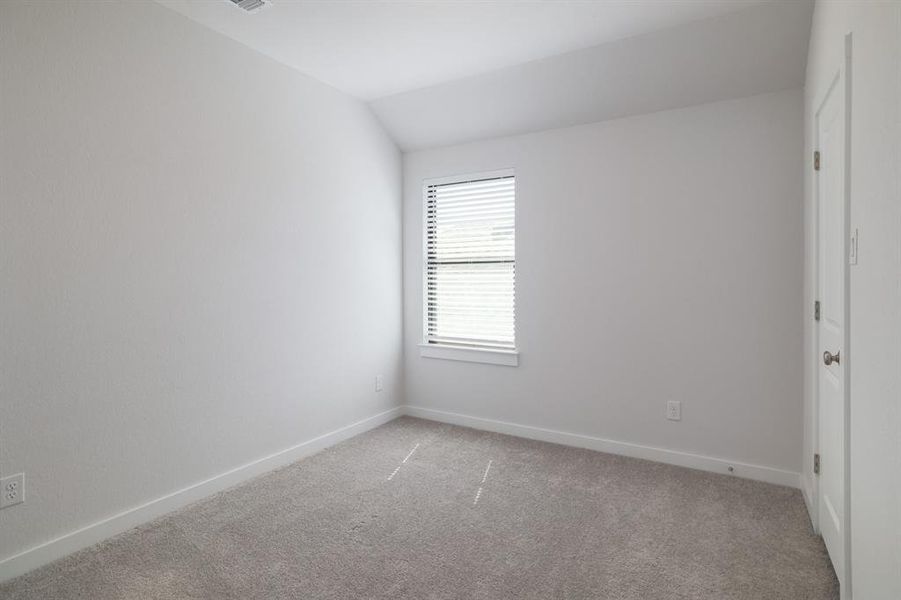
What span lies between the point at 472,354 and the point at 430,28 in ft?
7.69

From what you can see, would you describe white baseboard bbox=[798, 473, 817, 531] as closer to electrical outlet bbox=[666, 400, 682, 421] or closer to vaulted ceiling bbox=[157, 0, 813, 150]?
electrical outlet bbox=[666, 400, 682, 421]

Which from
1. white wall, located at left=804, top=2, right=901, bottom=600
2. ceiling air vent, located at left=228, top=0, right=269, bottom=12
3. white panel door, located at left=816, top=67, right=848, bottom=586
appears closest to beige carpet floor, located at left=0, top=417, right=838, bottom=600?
white panel door, located at left=816, top=67, right=848, bottom=586

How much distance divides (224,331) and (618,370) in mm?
2539

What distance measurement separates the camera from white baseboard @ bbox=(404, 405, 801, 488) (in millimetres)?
2979

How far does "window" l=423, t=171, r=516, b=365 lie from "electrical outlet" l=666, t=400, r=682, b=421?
1136mm

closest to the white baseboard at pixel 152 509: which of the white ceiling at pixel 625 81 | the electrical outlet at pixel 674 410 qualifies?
the electrical outlet at pixel 674 410

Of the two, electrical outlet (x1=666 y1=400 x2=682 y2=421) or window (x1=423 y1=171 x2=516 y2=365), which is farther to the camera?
window (x1=423 y1=171 x2=516 y2=365)

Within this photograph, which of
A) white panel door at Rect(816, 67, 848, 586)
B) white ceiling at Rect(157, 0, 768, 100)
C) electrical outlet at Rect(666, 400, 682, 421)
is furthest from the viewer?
electrical outlet at Rect(666, 400, 682, 421)

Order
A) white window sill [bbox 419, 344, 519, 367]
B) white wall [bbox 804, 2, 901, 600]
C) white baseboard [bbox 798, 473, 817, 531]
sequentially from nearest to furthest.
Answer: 1. white wall [bbox 804, 2, 901, 600]
2. white baseboard [bbox 798, 473, 817, 531]
3. white window sill [bbox 419, 344, 519, 367]

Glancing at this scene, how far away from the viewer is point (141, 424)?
2.52m

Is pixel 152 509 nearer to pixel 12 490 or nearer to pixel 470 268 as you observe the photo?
pixel 12 490

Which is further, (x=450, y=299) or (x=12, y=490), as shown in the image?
(x=450, y=299)

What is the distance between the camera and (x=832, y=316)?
6.90 feet

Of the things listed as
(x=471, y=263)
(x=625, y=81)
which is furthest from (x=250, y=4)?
(x=471, y=263)
